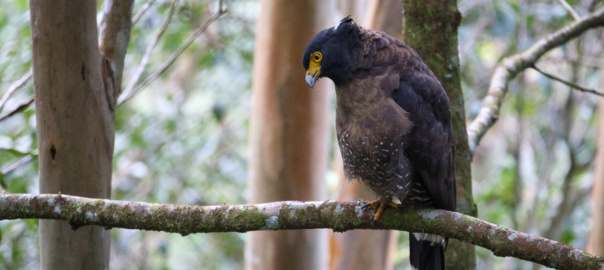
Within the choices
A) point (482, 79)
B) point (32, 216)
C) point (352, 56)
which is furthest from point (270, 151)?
point (482, 79)

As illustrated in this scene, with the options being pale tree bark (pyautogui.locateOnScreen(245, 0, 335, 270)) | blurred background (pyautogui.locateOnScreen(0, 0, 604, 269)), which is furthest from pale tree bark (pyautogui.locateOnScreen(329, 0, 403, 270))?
blurred background (pyautogui.locateOnScreen(0, 0, 604, 269))

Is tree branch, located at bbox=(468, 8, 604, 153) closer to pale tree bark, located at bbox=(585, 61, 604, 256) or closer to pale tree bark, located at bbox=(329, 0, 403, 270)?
pale tree bark, located at bbox=(329, 0, 403, 270)

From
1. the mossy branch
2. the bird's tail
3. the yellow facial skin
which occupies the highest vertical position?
the yellow facial skin

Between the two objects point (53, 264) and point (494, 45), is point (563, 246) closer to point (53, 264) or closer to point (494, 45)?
point (53, 264)

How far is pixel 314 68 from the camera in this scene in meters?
2.49

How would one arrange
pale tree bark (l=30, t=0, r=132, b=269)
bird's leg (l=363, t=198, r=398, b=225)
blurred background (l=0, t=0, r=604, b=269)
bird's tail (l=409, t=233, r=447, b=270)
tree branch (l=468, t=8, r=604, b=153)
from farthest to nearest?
1. blurred background (l=0, t=0, r=604, b=269)
2. tree branch (l=468, t=8, r=604, b=153)
3. bird's tail (l=409, t=233, r=447, b=270)
4. bird's leg (l=363, t=198, r=398, b=225)
5. pale tree bark (l=30, t=0, r=132, b=269)

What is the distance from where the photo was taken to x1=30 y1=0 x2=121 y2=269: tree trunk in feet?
7.01

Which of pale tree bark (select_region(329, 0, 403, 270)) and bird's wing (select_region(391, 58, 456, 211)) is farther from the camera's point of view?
pale tree bark (select_region(329, 0, 403, 270))

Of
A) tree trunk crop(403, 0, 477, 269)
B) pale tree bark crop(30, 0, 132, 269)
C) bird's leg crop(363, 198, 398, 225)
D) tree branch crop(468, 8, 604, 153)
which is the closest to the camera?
pale tree bark crop(30, 0, 132, 269)

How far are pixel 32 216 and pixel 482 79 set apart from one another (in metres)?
5.75

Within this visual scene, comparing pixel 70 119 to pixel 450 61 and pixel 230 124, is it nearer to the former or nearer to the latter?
pixel 450 61

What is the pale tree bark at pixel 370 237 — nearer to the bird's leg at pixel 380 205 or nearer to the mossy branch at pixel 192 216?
the bird's leg at pixel 380 205

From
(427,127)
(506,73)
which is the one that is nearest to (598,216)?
(506,73)

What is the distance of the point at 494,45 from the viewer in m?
8.17
